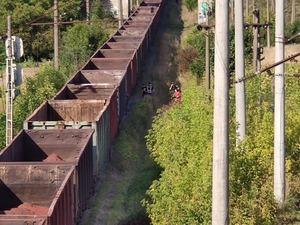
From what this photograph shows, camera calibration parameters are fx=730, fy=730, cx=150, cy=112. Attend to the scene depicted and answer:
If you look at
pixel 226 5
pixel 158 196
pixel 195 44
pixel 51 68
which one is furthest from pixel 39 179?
pixel 195 44

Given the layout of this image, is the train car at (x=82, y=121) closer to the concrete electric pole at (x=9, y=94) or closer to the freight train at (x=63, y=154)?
the freight train at (x=63, y=154)

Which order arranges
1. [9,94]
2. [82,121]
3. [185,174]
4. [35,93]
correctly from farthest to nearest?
[35,93], [82,121], [9,94], [185,174]

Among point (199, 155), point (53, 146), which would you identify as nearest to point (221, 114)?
point (199, 155)

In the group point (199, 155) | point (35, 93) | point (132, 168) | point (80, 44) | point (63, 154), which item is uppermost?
point (80, 44)

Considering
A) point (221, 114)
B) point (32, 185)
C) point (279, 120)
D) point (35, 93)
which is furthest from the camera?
point (35, 93)

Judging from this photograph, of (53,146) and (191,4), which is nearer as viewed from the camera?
(53,146)

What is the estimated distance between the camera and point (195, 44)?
45.3 meters

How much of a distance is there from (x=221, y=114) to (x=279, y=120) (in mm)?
8612

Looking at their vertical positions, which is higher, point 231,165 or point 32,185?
point 231,165

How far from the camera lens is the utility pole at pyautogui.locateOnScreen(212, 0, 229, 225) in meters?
10.3

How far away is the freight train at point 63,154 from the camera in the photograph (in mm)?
15508

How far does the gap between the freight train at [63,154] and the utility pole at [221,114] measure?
3.53 meters

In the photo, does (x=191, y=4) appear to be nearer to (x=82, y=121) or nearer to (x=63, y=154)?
(x=82, y=121)

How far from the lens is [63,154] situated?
66.0 feet
